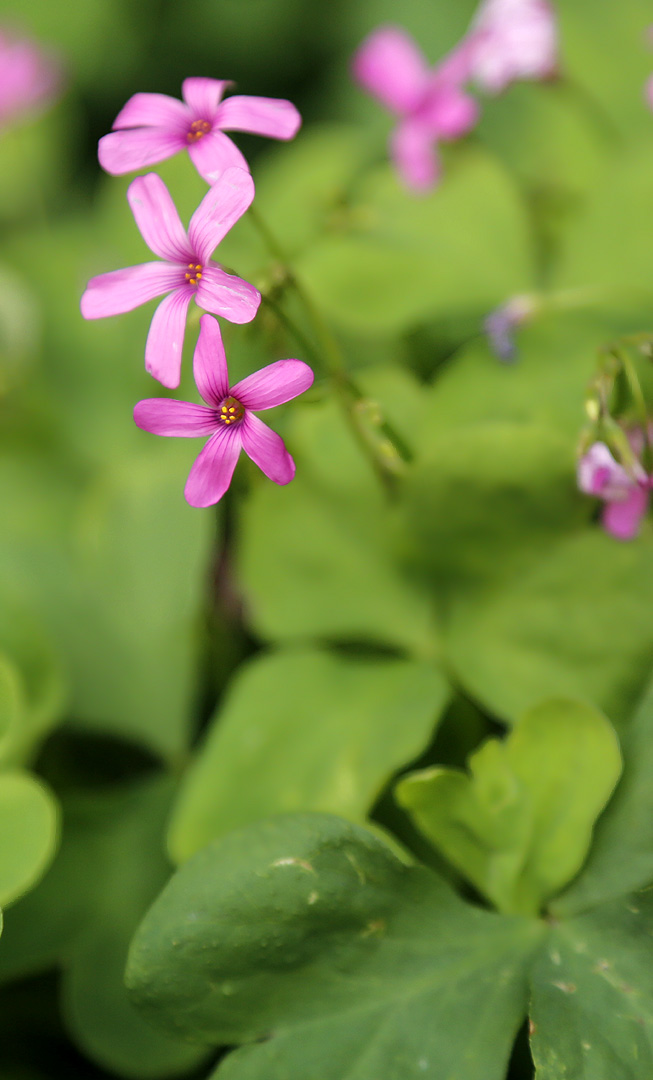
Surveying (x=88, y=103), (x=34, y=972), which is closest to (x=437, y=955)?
(x=34, y=972)

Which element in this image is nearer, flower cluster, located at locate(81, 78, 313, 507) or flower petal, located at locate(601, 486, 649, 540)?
flower cluster, located at locate(81, 78, 313, 507)

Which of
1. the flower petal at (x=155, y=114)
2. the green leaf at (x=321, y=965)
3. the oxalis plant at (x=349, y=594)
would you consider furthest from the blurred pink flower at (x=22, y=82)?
the green leaf at (x=321, y=965)

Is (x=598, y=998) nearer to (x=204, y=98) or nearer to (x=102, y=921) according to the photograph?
(x=102, y=921)

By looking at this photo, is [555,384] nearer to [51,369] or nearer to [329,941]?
[329,941]

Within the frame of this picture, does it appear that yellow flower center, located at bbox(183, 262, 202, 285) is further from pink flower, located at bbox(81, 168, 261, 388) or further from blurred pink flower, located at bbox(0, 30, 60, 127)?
blurred pink flower, located at bbox(0, 30, 60, 127)

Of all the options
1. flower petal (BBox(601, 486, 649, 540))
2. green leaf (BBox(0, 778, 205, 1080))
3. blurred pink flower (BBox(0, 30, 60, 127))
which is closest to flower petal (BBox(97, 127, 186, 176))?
flower petal (BBox(601, 486, 649, 540))

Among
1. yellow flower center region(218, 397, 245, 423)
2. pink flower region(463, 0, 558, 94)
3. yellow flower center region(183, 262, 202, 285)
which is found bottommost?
yellow flower center region(218, 397, 245, 423)

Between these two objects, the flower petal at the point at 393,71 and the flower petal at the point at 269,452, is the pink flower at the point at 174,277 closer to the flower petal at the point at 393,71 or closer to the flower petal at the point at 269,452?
the flower petal at the point at 269,452
